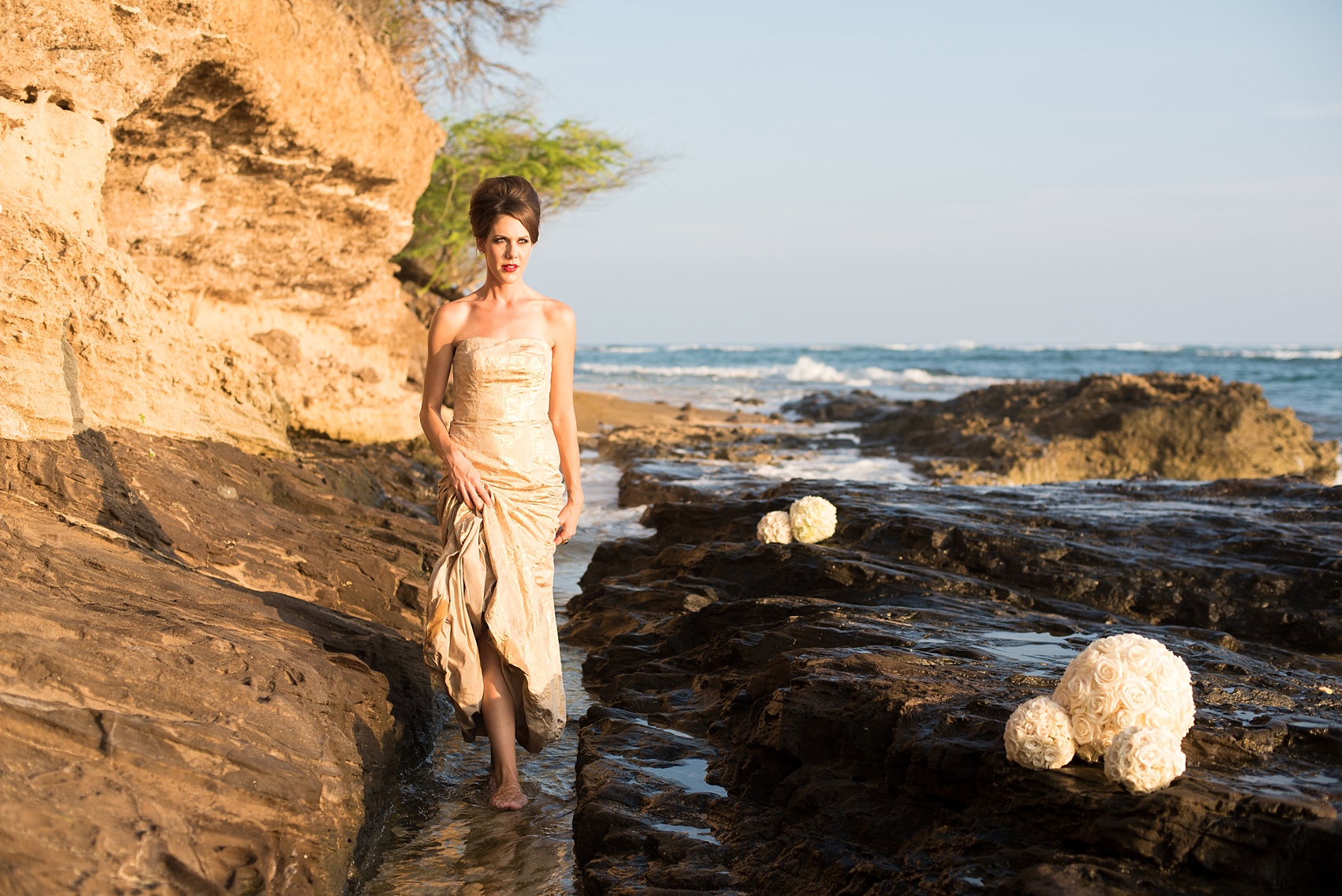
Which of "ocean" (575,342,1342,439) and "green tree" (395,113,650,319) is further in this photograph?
"ocean" (575,342,1342,439)

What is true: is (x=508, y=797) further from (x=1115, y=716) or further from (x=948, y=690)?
(x=1115, y=716)

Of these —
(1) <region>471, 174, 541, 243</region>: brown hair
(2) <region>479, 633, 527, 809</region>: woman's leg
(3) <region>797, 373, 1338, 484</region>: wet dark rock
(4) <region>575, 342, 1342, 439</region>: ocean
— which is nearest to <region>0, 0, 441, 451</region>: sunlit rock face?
(1) <region>471, 174, 541, 243</region>: brown hair

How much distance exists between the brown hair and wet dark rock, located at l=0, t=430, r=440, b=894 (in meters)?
1.92

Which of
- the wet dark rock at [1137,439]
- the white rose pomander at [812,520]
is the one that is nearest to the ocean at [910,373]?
the wet dark rock at [1137,439]

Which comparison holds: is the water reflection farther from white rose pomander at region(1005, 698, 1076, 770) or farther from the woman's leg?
white rose pomander at region(1005, 698, 1076, 770)

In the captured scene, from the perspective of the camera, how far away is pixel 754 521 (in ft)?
23.5

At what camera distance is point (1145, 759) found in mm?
2654

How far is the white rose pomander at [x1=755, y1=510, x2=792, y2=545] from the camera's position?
6391 millimetres

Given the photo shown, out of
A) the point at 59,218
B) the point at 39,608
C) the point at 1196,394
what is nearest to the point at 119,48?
the point at 59,218

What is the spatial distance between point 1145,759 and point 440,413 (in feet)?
9.58

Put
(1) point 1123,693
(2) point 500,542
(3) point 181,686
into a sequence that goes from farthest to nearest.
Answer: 1. (2) point 500,542
2. (3) point 181,686
3. (1) point 1123,693

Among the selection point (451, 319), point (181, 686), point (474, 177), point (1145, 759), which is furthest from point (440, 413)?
point (474, 177)

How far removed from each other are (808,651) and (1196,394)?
1396cm

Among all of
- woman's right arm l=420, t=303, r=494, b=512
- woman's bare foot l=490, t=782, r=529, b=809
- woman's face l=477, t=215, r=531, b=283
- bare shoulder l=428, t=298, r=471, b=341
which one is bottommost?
woman's bare foot l=490, t=782, r=529, b=809
